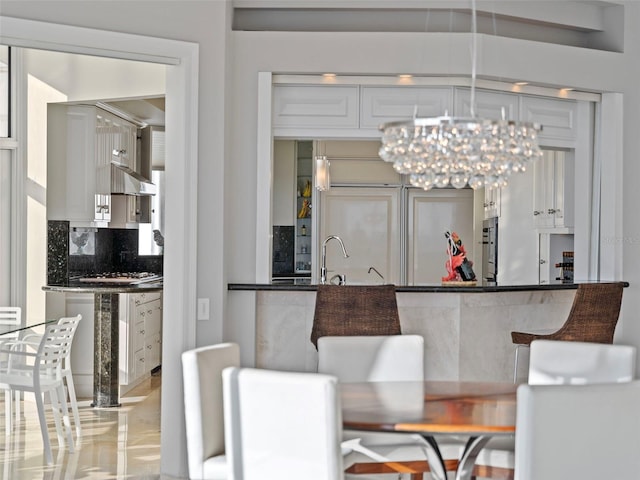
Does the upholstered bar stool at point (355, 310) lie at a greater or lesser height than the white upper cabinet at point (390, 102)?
lesser

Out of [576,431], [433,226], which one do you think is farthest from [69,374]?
[433,226]

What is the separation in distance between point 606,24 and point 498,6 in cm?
98

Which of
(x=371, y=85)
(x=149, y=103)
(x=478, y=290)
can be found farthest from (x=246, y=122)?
(x=149, y=103)

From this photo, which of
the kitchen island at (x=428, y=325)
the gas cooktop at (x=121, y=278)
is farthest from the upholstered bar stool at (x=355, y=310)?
the gas cooktop at (x=121, y=278)

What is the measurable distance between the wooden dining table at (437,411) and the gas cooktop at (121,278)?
434 cm

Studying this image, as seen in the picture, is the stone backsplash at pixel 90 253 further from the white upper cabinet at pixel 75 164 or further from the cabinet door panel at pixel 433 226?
the cabinet door panel at pixel 433 226

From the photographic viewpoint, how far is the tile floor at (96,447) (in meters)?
5.05

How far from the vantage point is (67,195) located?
7.55 meters

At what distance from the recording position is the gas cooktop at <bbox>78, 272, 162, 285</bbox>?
763 centimetres

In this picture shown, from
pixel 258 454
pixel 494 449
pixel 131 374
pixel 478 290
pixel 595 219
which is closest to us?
pixel 258 454

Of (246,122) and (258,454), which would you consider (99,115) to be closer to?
(246,122)

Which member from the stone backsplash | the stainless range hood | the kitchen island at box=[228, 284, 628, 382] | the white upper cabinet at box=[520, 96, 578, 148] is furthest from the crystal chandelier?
the stainless range hood

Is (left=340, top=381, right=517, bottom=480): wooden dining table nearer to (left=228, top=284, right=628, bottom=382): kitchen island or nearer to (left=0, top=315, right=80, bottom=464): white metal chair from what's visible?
(left=228, top=284, right=628, bottom=382): kitchen island

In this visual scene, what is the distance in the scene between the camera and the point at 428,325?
5.23 m
